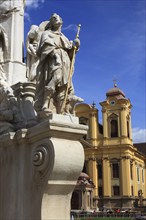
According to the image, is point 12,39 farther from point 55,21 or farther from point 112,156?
point 112,156

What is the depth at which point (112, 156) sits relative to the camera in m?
49.3

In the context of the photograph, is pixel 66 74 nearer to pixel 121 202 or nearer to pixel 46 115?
pixel 46 115

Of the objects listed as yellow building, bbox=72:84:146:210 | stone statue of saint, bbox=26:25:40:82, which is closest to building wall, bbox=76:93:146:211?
yellow building, bbox=72:84:146:210

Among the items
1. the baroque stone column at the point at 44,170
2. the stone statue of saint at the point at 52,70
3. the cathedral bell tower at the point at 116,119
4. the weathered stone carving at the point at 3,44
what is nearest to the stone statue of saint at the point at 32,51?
the weathered stone carving at the point at 3,44

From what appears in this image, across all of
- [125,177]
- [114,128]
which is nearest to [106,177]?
[125,177]

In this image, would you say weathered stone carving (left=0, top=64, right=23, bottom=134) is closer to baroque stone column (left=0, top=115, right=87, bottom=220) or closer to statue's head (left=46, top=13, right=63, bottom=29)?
baroque stone column (left=0, top=115, right=87, bottom=220)

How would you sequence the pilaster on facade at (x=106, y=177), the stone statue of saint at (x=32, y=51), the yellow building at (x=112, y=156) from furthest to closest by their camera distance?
the pilaster on facade at (x=106, y=177) → the yellow building at (x=112, y=156) → the stone statue of saint at (x=32, y=51)

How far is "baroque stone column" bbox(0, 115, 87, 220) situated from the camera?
193 inches

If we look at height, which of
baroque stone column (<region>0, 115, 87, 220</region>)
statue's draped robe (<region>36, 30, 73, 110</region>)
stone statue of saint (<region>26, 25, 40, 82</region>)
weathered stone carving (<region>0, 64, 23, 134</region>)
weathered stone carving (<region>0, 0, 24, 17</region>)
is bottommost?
baroque stone column (<region>0, 115, 87, 220</region>)

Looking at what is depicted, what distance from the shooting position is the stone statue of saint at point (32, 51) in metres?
7.10

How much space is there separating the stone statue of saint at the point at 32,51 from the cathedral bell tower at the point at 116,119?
42.9 m

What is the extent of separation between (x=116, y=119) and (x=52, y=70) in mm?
45993

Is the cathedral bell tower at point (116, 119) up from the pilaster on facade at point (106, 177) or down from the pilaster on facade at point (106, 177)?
up

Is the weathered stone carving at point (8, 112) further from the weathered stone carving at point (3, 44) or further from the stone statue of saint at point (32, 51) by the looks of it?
the weathered stone carving at point (3, 44)
